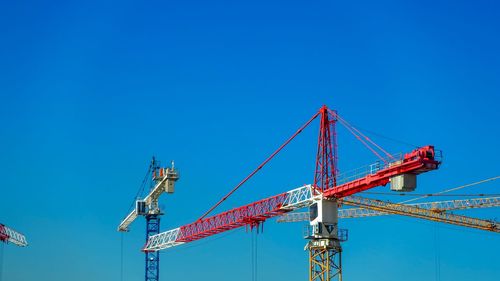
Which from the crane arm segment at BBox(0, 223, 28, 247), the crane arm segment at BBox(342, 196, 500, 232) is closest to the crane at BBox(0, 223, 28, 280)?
the crane arm segment at BBox(0, 223, 28, 247)

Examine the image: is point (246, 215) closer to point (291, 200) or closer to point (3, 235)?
point (291, 200)

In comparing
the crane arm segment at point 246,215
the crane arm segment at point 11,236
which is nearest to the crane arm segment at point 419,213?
the crane arm segment at point 246,215

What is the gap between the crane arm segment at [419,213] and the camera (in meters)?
146

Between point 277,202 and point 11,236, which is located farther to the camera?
point 11,236

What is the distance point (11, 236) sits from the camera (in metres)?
158

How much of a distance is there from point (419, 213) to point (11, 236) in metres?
73.4

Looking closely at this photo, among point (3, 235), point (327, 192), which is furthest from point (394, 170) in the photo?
point (3, 235)

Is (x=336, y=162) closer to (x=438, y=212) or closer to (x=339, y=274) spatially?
(x=339, y=274)

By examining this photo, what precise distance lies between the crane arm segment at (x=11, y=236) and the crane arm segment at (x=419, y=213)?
5805 cm

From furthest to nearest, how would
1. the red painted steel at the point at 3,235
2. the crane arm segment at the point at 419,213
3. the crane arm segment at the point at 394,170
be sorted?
the red painted steel at the point at 3,235, the crane arm segment at the point at 419,213, the crane arm segment at the point at 394,170

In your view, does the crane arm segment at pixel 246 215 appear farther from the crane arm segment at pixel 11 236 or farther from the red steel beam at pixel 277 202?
the crane arm segment at pixel 11 236

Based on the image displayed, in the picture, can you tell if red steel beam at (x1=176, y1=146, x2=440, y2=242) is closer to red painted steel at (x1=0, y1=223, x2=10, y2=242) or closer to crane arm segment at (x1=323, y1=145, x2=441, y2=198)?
crane arm segment at (x1=323, y1=145, x2=441, y2=198)

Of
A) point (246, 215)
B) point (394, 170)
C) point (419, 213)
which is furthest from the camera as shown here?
point (419, 213)

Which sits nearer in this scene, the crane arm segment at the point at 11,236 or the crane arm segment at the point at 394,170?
the crane arm segment at the point at 394,170
